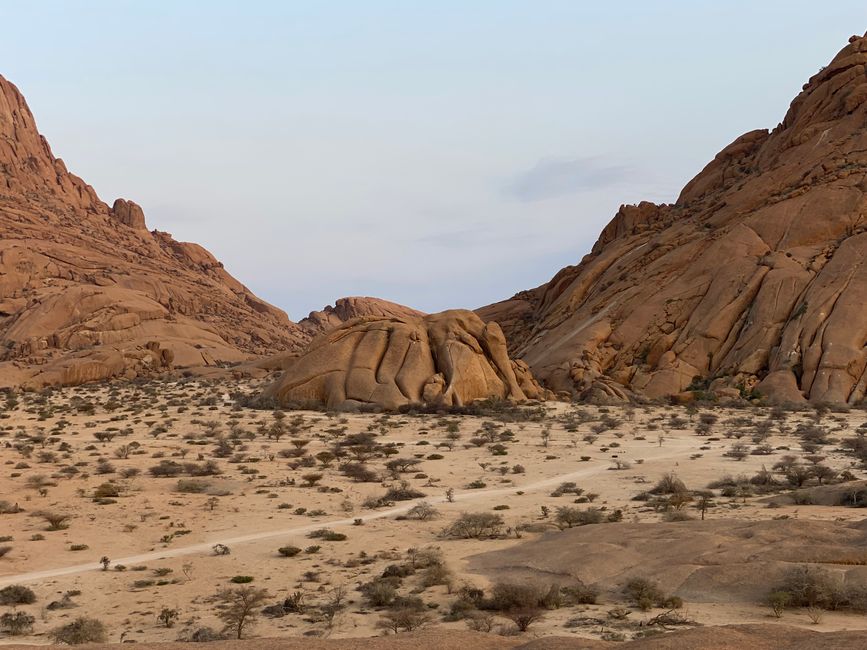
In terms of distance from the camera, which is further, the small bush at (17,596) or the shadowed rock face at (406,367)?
the shadowed rock face at (406,367)

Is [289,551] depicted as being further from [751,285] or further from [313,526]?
[751,285]

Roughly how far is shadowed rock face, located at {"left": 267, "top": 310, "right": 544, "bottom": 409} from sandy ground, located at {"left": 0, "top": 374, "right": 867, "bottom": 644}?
2887 mm

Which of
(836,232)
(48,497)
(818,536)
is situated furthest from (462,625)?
(836,232)

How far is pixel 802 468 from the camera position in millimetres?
23984

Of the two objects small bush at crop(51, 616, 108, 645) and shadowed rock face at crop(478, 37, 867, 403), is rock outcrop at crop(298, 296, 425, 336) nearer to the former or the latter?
shadowed rock face at crop(478, 37, 867, 403)

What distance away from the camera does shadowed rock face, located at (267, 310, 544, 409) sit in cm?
4200

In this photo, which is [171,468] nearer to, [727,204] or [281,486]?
[281,486]

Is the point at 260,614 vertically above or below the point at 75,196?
below

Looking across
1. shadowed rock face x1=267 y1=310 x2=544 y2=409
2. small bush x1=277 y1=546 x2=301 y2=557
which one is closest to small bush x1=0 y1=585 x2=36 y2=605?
small bush x1=277 y1=546 x2=301 y2=557

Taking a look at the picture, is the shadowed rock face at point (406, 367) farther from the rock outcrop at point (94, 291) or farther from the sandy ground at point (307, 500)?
the rock outcrop at point (94, 291)

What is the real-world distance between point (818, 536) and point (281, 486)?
1524 cm

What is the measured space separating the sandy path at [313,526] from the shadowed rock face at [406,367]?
621 inches

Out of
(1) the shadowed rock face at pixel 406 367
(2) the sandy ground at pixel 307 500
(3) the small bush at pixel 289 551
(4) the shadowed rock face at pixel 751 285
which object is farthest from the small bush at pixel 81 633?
(4) the shadowed rock face at pixel 751 285

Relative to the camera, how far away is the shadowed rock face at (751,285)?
48.0 m
